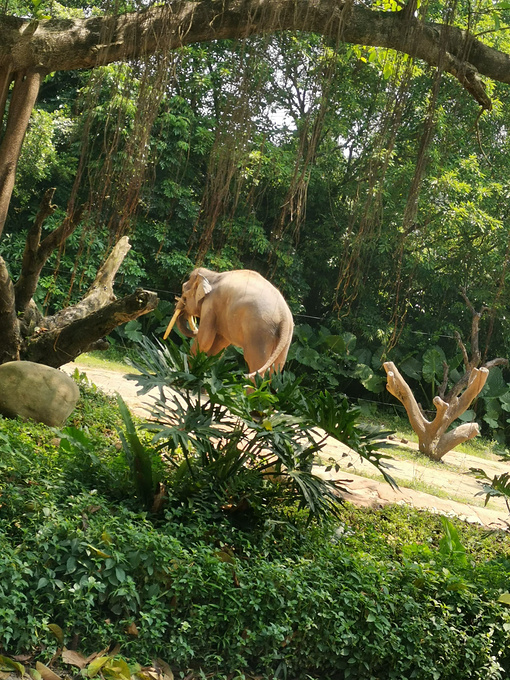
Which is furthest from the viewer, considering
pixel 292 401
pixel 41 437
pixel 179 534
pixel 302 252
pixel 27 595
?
pixel 302 252

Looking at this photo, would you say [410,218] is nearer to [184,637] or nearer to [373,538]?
[184,637]

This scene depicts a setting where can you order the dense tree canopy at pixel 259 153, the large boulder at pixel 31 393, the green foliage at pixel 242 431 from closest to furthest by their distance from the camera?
the dense tree canopy at pixel 259 153
the green foliage at pixel 242 431
the large boulder at pixel 31 393

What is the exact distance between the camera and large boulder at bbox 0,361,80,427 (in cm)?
544

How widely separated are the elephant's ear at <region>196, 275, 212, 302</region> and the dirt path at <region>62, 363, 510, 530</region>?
1.21 meters

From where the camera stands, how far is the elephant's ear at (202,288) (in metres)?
7.57

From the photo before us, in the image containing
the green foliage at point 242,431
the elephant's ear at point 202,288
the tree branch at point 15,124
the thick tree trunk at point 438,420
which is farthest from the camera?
the thick tree trunk at point 438,420

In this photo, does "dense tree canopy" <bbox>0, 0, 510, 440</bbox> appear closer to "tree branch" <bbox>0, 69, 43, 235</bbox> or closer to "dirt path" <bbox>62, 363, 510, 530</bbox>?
"tree branch" <bbox>0, 69, 43, 235</bbox>

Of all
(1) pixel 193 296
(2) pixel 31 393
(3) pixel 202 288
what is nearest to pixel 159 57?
(2) pixel 31 393

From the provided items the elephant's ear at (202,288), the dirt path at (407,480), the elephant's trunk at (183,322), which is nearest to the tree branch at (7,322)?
the dirt path at (407,480)

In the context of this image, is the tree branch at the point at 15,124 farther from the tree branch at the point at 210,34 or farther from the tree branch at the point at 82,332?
the tree branch at the point at 82,332

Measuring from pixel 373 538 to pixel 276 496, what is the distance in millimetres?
759

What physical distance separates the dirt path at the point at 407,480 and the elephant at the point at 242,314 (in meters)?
1.09

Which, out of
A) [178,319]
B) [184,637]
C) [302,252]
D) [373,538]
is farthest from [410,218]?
[302,252]

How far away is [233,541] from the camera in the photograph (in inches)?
148
